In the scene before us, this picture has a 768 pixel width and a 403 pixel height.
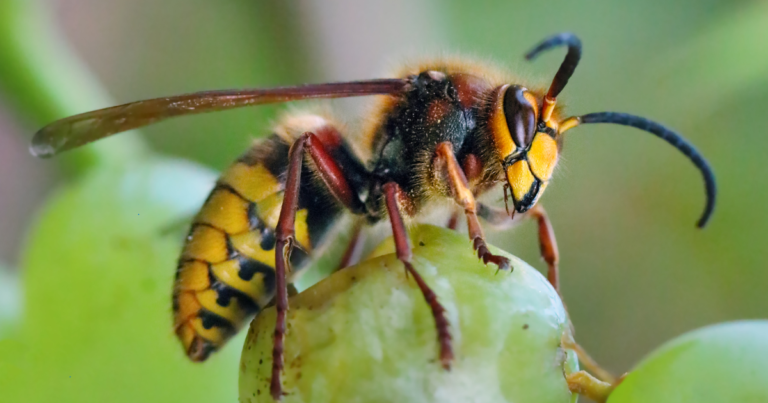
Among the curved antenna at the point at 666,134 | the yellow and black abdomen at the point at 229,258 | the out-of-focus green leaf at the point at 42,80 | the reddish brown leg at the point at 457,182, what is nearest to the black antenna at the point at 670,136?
the curved antenna at the point at 666,134

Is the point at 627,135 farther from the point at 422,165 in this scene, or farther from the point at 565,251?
the point at 422,165

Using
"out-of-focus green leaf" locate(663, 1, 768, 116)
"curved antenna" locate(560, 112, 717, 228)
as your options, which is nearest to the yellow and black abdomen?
"curved antenna" locate(560, 112, 717, 228)

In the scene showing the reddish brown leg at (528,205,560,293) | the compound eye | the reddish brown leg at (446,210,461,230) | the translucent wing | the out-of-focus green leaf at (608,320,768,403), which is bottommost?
the out-of-focus green leaf at (608,320,768,403)

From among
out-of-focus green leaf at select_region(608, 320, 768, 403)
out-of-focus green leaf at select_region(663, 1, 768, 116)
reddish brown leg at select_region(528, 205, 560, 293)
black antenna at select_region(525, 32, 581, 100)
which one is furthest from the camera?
out-of-focus green leaf at select_region(663, 1, 768, 116)

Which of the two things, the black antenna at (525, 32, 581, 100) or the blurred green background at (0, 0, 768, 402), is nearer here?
the black antenna at (525, 32, 581, 100)

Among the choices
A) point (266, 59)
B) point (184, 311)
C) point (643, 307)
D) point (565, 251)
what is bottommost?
point (643, 307)

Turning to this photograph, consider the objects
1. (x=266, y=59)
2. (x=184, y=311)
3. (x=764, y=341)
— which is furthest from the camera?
(x=266, y=59)

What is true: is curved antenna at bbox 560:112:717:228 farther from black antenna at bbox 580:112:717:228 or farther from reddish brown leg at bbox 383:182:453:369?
reddish brown leg at bbox 383:182:453:369

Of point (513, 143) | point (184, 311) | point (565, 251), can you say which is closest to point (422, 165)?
point (513, 143)
